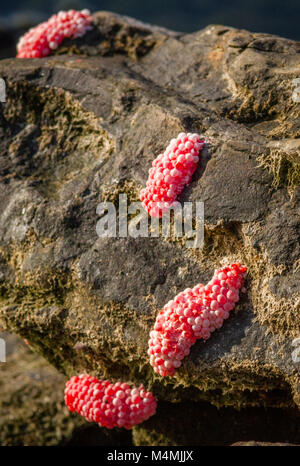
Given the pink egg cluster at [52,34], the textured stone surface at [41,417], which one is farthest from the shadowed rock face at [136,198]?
the textured stone surface at [41,417]

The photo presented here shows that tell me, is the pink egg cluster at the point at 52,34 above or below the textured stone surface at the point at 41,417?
above

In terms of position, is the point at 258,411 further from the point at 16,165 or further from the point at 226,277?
the point at 16,165

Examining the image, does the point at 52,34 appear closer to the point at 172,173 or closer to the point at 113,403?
the point at 172,173

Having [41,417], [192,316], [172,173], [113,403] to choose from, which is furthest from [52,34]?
[41,417]

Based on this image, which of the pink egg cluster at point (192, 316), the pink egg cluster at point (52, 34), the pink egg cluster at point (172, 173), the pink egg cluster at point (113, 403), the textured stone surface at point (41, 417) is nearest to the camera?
the pink egg cluster at point (192, 316)

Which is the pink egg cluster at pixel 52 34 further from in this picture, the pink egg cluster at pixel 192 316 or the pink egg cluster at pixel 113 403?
the pink egg cluster at pixel 113 403

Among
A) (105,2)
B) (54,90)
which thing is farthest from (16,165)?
(105,2)
